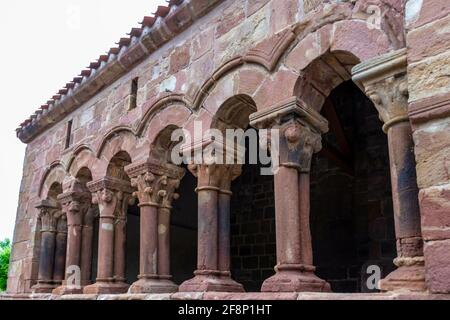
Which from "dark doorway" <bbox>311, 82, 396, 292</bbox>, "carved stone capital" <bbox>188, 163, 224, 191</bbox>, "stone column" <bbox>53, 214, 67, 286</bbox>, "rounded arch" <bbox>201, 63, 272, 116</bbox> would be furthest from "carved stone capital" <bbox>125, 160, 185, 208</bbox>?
"stone column" <bbox>53, 214, 67, 286</bbox>

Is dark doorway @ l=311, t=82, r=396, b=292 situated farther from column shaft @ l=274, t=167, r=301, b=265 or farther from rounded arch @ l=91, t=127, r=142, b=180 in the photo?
column shaft @ l=274, t=167, r=301, b=265

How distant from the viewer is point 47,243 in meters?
6.41

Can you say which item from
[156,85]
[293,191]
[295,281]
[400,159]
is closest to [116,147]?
[156,85]

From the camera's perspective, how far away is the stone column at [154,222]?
4.38 meters

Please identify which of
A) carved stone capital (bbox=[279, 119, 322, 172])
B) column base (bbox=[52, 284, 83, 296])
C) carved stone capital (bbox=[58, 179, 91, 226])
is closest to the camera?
carved stone capital (bbox=[279, 119, 322, 172])

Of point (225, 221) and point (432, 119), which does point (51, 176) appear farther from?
point (432, 119)

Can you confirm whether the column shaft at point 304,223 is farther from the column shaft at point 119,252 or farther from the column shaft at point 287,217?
the column shaft at point 119,252

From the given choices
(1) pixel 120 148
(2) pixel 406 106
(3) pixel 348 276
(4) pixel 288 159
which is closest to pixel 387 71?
(2) pixel 406 106

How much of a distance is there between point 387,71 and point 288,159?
2.95 ft

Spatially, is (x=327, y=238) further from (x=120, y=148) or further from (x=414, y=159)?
(x=414, y=159)

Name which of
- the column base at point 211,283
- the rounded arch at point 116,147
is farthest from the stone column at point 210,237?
the rounded arch at point 116,147

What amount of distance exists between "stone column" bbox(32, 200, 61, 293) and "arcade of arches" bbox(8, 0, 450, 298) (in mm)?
17

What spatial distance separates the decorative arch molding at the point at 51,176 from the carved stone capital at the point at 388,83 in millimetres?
4423

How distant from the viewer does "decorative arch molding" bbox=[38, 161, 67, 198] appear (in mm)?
6332
